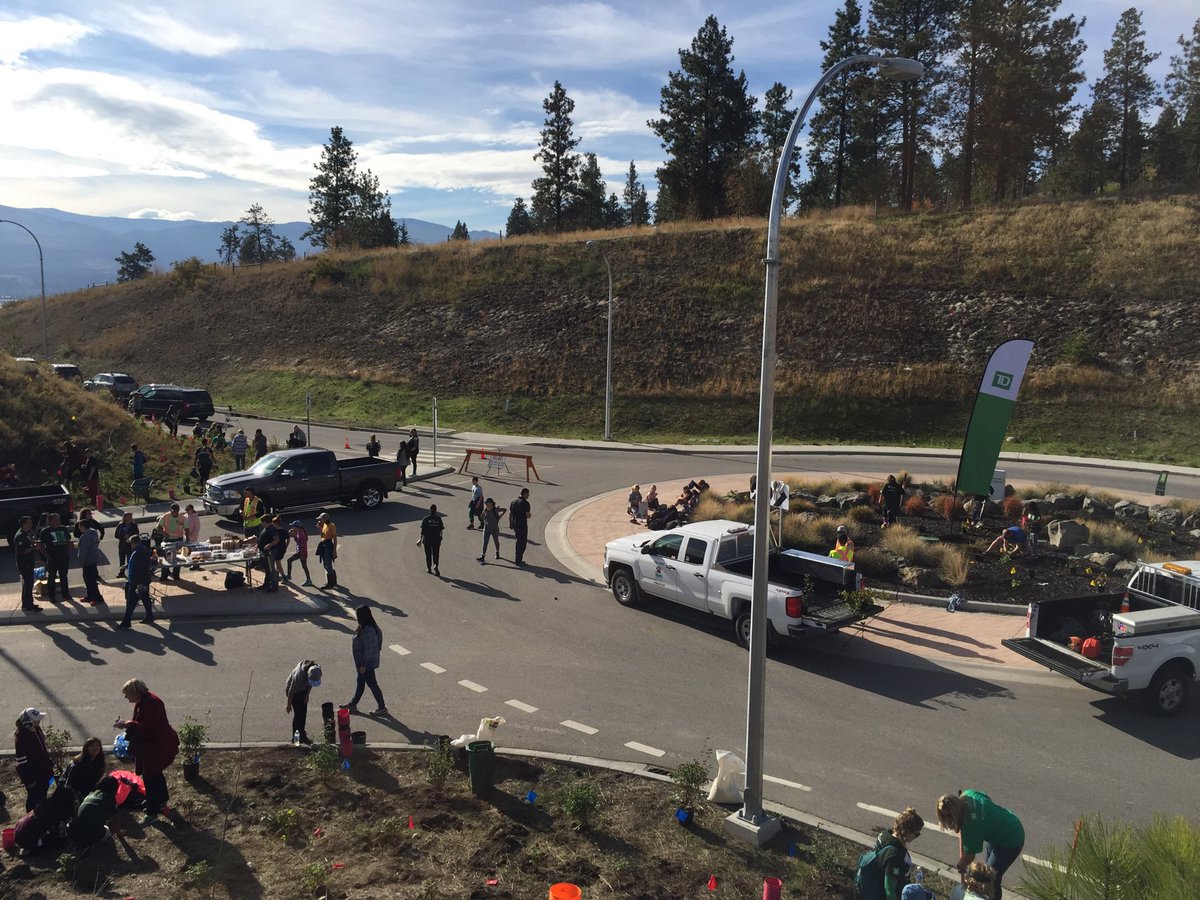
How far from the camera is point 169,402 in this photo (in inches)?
1533

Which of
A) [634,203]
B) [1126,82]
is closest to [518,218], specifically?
[634,203]

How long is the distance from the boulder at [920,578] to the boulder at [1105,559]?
3663mm

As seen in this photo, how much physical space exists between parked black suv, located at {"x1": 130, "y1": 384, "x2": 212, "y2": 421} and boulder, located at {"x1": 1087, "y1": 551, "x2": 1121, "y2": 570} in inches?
1448

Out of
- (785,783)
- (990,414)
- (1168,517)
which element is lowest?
(785,783)

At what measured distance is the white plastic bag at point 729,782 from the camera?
7762 millimetres

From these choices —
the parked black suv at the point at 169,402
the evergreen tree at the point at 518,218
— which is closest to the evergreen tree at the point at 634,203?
the evergreen tree at the point at 518,218

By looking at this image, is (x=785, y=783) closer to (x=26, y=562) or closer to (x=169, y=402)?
(x=26, y=562)

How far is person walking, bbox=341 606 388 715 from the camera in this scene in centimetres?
985

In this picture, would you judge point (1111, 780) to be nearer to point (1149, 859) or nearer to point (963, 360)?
point (1149, 859)

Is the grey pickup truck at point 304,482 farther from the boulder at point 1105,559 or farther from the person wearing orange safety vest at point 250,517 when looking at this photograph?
the boulder at point 1105,559

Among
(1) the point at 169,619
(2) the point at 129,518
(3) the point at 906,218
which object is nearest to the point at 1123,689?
(1) the point at 169,619

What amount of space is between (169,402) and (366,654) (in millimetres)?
34709

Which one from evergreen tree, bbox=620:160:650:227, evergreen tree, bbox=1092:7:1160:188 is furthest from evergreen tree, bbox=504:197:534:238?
evergreen tree, bbox=1092:7:1160:188

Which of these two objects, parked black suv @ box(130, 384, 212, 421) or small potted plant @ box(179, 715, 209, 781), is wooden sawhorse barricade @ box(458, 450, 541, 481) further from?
small potted plant @ box(179, 715, 209, 781)
